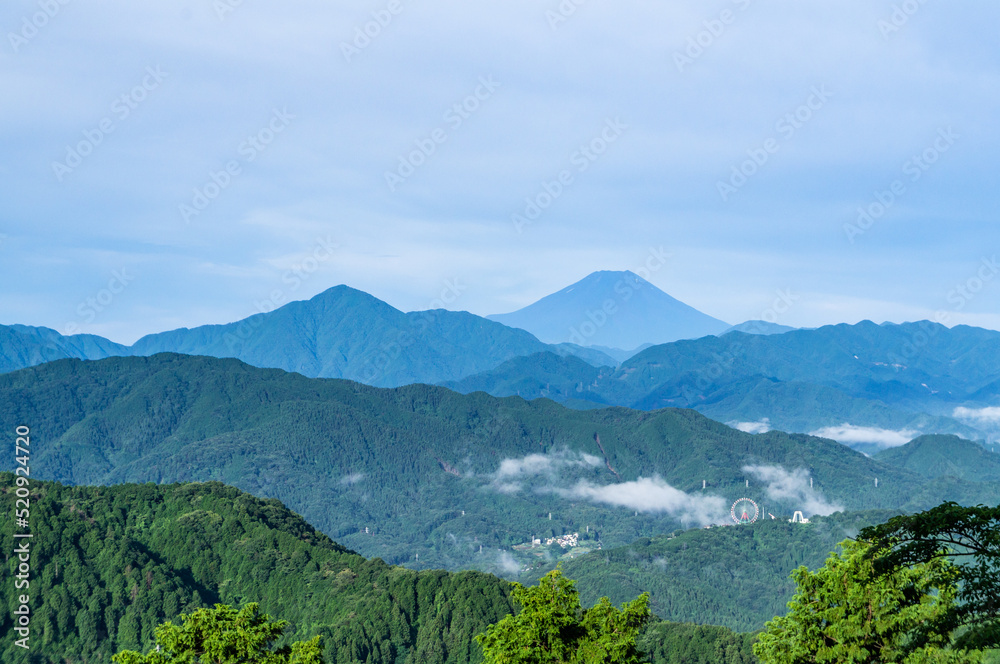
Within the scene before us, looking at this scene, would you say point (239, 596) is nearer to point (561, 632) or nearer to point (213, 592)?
point (213, 592)

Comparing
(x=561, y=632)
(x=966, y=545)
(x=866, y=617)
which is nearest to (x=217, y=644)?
(x=561, y=632)

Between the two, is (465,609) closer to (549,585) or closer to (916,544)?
(549,585)

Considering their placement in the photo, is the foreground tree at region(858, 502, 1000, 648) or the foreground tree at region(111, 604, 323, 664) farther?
the foreground tree at region(111, 604, 323, 664)

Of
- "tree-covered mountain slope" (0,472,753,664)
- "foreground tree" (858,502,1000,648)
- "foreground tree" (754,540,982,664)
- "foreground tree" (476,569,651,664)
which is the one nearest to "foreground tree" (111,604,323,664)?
"foreground tree" (476,569,651,664)

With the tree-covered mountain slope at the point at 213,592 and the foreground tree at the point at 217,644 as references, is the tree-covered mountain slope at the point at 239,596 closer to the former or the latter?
the tree-covered mountain slope at the point at 213,592

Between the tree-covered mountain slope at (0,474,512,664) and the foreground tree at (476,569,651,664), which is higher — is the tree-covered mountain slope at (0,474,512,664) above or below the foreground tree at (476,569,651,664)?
below

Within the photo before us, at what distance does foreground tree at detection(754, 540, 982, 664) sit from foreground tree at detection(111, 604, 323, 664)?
22.5 metres

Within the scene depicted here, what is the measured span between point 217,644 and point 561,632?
1710 cm

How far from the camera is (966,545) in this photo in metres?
27.8

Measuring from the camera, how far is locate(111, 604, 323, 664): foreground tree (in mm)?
38781

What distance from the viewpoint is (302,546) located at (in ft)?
654

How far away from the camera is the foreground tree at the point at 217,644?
38.8 m

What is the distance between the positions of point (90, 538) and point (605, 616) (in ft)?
555

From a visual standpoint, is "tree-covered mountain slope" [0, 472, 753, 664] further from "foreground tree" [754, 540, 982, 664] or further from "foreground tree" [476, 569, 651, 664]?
"foreground tree" [754, 540, 982, 664]
